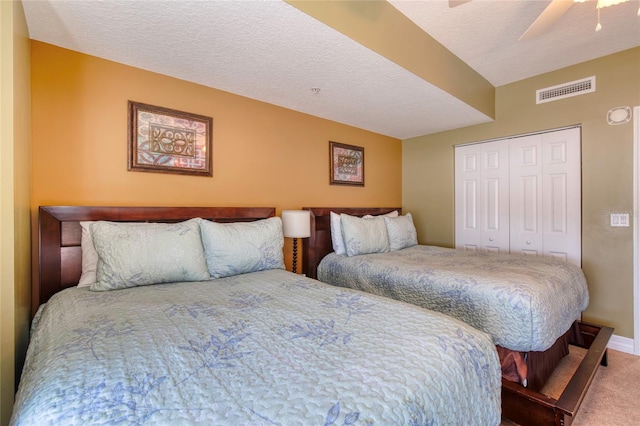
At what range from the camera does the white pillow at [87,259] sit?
5.43ft

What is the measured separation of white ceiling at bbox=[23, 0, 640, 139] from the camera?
151 centimetres

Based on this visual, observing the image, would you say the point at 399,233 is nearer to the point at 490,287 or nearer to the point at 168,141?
the point at 490,287

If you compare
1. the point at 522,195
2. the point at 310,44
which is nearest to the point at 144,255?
the point at 310,44

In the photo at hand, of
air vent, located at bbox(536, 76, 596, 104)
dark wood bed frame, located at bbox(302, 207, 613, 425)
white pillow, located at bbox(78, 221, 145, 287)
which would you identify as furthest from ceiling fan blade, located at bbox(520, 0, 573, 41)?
white pillow, located at bbox(78, 221, 145, 287)

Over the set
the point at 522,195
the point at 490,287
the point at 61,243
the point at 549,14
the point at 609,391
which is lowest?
the point at 609,391

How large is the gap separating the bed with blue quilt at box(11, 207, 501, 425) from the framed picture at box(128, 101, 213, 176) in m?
0.45

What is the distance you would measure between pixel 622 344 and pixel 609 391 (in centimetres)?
91

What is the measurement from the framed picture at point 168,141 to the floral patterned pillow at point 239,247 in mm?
568

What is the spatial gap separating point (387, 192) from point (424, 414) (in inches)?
134

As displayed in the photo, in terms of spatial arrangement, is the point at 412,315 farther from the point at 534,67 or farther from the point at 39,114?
the point at 534,67

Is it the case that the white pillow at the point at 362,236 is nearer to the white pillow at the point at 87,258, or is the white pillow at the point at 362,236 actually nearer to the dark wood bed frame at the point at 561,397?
the dark wood bed frame at the point at 561,397

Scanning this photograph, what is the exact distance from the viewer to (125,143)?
6.55 feet

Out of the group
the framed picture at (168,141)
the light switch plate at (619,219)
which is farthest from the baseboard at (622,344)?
the framed picture at (168,141)

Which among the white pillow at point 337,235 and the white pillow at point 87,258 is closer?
the white pillow at point 87,258
